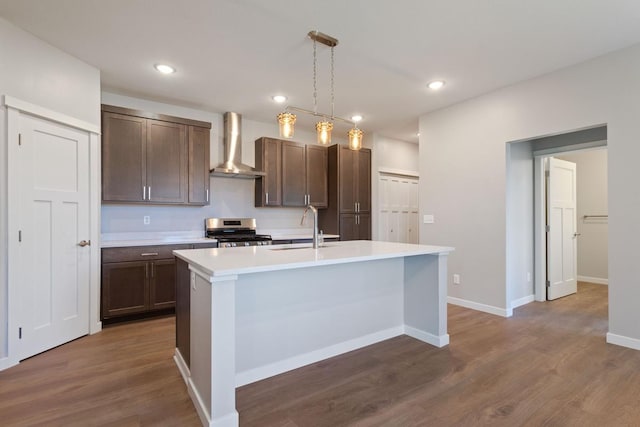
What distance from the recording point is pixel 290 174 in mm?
4891

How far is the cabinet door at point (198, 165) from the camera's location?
405 cm

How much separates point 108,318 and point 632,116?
5.27 m

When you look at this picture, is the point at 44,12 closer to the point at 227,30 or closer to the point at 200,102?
the point at 227,30

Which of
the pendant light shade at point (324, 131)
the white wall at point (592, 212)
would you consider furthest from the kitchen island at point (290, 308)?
the white wall at point (592, 212)

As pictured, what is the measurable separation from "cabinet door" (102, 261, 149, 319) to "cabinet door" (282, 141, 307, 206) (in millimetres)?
2087

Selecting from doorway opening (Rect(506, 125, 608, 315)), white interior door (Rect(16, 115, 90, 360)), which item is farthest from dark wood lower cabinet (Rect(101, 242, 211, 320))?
doorway opening (Rect(506, 125, 608, 315))

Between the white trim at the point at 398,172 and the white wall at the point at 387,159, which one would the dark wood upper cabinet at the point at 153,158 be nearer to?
the white wall at the point at 387,159

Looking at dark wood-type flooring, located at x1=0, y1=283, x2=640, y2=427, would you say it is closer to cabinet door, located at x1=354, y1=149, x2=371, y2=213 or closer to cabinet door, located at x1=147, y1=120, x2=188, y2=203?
cabinet door, located at x1=147, y1=120, x2=188, y2=203

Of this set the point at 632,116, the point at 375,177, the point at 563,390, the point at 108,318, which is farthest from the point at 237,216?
the point at 632,116

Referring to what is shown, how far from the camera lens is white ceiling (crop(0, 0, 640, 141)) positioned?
7.54 ft

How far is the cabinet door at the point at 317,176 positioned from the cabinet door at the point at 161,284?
7.45 ft

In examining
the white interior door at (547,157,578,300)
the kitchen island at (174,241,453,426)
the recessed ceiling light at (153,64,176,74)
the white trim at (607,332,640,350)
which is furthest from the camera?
the white interior door at (547,157,578,300)

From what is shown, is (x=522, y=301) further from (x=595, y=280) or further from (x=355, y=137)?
(x=355, y=137)

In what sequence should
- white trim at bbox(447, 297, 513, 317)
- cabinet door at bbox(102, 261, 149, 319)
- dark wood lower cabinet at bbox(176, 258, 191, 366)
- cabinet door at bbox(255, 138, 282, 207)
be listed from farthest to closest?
1. cabinet door at bbox(255, 138, 282, 207)
2. white trim at bbox(447, 297, 513, 317)
3. cabinet door at bbox(102, 261, 149, 319)
4. dark wood lower cabinet at bbox(176, 258, 191, 366)
